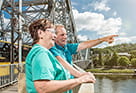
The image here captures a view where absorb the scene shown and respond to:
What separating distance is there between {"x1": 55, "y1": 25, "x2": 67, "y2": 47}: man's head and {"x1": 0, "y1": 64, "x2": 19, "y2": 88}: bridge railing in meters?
4.32

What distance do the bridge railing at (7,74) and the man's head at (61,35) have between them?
432cm

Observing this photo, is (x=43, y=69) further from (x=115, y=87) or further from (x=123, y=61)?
(x=123, y=61)

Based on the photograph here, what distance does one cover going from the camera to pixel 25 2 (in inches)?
457

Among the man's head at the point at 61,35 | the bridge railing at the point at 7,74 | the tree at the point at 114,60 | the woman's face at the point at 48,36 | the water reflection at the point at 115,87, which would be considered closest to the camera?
the woman's face at the point at 48,36

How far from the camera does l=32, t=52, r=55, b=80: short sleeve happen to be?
0.72 m

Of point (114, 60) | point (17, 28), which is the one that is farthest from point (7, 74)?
point (114, 60)

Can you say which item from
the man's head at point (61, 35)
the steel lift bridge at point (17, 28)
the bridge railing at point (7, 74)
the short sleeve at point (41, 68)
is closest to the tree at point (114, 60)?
the steel lift bridge at point (17, 28)

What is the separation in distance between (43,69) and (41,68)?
0.04ft

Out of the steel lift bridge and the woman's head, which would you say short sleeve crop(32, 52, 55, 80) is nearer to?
the woman's head

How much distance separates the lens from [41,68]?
0.73m

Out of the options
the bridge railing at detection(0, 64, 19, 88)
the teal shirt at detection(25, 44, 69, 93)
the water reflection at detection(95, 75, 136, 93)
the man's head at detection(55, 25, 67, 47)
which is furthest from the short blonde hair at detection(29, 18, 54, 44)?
the water reflection at detection(95, 75, 136, 93)

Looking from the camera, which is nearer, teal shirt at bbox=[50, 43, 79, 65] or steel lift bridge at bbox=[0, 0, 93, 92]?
teal shirt at bbox=[50, 43, 79, 65]

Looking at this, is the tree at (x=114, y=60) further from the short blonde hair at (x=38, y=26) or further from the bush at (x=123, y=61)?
the short blonde hair at (x=38, y=26)

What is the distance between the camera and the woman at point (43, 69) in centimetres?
73
